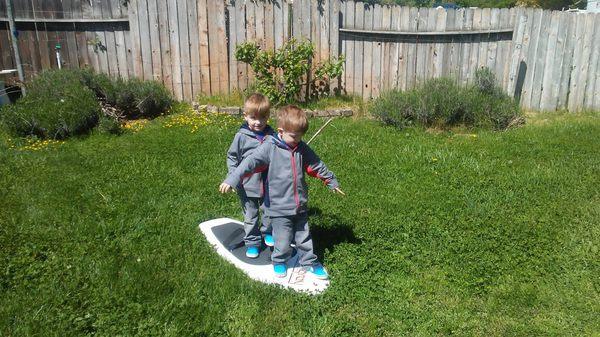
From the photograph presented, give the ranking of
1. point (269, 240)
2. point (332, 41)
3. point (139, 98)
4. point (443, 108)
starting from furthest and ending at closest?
point (332, 41), point (139, 98), point (443, 108), point (269, 240)

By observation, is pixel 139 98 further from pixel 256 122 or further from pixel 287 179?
pixel 287 179

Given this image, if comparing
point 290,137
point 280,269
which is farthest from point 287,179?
point 280,269

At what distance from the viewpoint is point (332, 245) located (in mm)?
4852

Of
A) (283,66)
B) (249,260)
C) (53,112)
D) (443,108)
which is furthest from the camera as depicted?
(283,66)

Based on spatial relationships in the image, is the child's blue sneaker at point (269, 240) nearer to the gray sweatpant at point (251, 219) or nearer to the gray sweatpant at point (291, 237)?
the gray sweatpant at point (251, 219)

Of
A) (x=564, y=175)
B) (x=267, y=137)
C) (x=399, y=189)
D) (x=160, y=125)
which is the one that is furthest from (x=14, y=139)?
(x=564, y=175)

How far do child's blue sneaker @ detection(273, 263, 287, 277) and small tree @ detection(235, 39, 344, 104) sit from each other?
520cm

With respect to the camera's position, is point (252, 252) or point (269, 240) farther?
point (269, 240)

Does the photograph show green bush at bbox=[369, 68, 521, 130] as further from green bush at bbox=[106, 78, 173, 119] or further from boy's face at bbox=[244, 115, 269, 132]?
boy's face at bbox=[244, 115, 269, 132]

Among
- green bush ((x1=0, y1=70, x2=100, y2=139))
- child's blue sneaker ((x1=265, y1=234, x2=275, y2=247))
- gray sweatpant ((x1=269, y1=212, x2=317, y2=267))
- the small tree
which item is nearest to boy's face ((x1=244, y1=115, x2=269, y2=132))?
gray sweatpant ((x1=269, y1=212, x2=317, y2=267))

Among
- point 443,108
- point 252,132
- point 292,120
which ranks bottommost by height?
point 443,108

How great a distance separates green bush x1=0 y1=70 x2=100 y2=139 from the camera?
732 centimetres

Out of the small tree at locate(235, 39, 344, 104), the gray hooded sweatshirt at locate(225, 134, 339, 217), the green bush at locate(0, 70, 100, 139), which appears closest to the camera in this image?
the gray hooded sweatshirt at locate(225, 134, 339, 217)

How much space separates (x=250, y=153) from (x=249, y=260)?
940 millimetres
